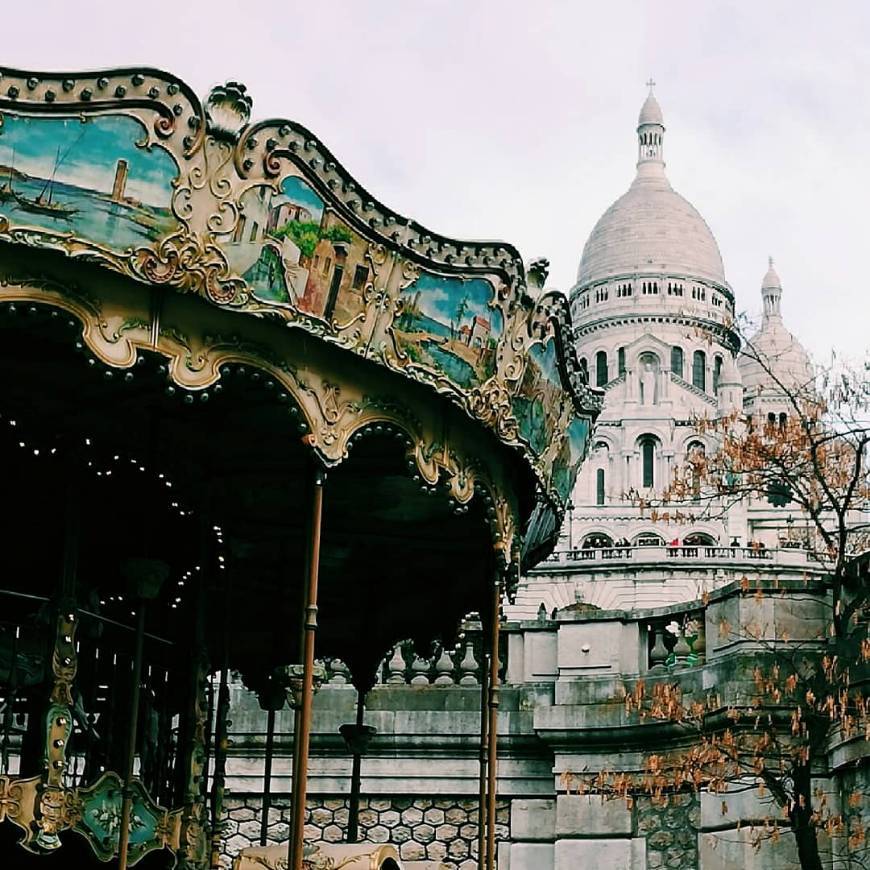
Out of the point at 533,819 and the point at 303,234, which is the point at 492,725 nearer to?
the point at 303,234

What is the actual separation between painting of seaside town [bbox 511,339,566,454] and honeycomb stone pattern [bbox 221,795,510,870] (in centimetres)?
840

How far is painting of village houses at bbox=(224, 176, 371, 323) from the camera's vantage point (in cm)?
1280

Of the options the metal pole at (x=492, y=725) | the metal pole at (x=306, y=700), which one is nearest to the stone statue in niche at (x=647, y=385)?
the metal pole at (x=492, y=725)

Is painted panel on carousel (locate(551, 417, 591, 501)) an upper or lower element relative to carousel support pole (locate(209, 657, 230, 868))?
upper

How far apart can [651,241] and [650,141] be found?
61.3 ft

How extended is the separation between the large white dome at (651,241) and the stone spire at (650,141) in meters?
3.28

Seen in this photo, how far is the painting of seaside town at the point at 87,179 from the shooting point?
39.5 feet

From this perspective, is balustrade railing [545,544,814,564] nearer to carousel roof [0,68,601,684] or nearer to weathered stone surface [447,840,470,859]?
weathered stone surface [447,840,470,859]

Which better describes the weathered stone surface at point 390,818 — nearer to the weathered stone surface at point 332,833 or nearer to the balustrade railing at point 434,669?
the weathered stone surface at point 332,833

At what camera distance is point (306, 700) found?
43.2 ft

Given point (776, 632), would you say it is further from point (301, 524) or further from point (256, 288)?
point (256, 288)

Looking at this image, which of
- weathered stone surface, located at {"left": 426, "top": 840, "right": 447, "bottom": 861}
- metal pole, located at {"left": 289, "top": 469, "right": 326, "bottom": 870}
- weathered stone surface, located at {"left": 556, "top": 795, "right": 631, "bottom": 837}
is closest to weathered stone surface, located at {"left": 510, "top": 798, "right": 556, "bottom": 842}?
weathered stone surface, located at {"left": 556, "top": 795, "right": 631, "bottom": 837}

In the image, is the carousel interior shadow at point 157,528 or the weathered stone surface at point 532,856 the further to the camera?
the weathered stone surface at point 532,856

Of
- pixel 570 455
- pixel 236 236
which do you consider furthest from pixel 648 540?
pixel 236 236
